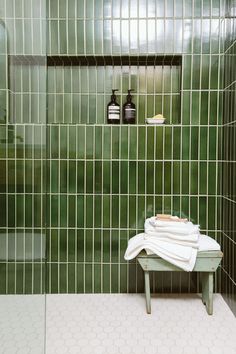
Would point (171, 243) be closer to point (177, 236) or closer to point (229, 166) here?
point (177, 236)

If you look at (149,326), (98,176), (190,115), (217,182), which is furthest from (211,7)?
(149,326)

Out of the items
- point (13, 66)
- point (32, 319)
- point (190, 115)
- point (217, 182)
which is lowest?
point (32, 319)

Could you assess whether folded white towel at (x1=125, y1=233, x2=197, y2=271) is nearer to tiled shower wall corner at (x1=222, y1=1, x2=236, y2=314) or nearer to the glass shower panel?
tiled shower wall corner at (x1=222, y1=1, x2=236, y2=314)

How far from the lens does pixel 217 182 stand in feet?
8.84

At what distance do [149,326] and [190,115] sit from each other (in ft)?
4.76

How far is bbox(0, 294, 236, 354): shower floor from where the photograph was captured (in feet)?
5.88

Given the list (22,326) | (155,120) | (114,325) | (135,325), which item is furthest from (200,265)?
(22,326)

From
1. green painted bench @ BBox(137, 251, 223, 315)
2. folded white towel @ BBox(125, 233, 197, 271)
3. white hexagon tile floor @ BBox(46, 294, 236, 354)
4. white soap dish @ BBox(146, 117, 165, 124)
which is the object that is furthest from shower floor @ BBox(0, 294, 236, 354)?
white soap dish @ BBox(146, 117, 165, 124)

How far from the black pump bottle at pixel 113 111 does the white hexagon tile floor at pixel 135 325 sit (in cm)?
128

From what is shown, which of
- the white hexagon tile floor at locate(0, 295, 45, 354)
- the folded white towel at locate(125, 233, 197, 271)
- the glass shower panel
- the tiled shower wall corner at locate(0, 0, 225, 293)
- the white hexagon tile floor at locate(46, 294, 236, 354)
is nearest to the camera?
the white hexagon tile floor at locate(0, 295, 45, 354)

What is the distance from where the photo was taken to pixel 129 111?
8.89 feet

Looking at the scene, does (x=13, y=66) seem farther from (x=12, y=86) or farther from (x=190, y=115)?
(x=190, y=115)

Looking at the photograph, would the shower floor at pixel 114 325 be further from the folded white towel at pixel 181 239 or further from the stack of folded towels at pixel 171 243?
the folded white towel at pixel 181 239

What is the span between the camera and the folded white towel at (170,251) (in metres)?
2.32
